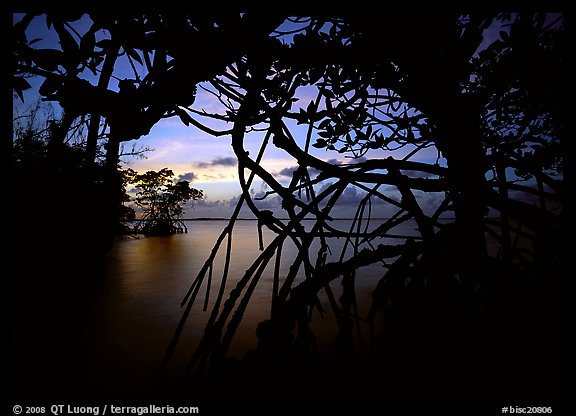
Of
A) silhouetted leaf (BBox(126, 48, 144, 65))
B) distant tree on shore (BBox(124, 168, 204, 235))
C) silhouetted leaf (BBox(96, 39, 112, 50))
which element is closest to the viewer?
silhouetted leaf (BBox(96, 39, 112, 50))

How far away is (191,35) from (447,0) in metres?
1.14

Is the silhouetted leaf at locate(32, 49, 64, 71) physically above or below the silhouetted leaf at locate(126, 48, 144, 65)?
below

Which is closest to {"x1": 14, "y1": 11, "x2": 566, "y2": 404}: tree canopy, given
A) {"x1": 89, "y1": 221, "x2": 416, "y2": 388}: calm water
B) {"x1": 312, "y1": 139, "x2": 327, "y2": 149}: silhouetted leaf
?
{"x1": 312, "y1": 139, "x2": 327, "y2": 149}: silhouetted leaf

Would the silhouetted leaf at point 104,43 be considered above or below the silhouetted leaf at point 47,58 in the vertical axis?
above

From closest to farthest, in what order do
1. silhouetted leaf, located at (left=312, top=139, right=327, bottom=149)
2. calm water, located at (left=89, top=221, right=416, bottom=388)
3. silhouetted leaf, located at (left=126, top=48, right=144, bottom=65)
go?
silhouetted leaf, located at (left=126, top=48, right=144, bottom=65), silhouetted leaf, located at (left=312, top=139, right=327, bottom=149), calm water, located at (left=89, top=221, right=416, bottom=388)

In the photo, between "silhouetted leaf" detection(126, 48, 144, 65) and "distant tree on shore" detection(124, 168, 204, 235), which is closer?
"silhouetted leaf" detection(126, 48, 144, 65)

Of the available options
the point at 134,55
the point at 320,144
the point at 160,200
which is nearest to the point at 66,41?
the point at 134,55

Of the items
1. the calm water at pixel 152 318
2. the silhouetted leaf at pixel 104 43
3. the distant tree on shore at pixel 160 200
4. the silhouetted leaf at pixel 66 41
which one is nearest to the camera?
the silhouetted leaf at pixel 66 41

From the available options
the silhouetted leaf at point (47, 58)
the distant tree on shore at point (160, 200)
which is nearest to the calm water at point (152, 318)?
the silhouetted leaf at point (47, 58)

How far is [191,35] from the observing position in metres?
1.23

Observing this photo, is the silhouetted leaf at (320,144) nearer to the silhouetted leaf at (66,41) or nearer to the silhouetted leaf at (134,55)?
the silhouetted leaf at (134,55)

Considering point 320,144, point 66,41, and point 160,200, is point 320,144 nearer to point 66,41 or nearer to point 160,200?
point 66,41

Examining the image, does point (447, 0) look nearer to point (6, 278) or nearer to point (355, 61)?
point (355, 61)

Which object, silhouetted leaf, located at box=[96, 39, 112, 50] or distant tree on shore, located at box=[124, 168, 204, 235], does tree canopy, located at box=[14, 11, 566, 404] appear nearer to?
silhouetted leaf, located at box=[96, 39, 112, 50]
